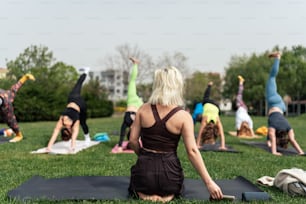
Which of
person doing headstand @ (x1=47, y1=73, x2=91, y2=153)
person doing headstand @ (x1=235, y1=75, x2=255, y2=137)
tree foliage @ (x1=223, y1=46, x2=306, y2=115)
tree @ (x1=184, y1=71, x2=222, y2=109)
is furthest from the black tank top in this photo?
tree @ (x1=184, y1=71, x2=222, y2=109)

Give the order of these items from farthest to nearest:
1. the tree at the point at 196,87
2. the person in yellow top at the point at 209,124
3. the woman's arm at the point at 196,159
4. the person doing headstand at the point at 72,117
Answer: the tree at the point at 196,87
the person in yellow top at the point at 209,124
the person doing headstand at the point at 72,117
the woman's arm at the point at 196,159

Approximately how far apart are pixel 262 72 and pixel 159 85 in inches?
1724

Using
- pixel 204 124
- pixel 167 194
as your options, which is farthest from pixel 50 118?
pixel 167 194

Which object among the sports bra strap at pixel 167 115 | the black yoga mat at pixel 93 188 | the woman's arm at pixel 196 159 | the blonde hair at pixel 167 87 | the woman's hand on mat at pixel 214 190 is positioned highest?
the blonde hair at pixel 167 87

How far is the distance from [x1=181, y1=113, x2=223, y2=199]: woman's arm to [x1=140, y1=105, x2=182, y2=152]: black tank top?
0.15m

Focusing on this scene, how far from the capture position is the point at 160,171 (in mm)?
4082

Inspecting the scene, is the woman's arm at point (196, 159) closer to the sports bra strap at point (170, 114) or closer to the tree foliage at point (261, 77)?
the sports bra strap at point (170, 114)

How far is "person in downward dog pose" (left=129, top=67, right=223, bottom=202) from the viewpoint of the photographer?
4.06m

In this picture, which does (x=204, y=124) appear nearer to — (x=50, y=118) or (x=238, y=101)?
(x=238, y=101)

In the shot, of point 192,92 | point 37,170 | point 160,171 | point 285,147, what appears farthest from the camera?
point 192,92

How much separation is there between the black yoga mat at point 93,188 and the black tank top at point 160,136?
679 millimetres

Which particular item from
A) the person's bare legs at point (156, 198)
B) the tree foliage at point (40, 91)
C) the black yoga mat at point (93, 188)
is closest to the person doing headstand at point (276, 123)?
the black yoga mat at point (93, 188)

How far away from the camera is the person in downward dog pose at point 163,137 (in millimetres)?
4062

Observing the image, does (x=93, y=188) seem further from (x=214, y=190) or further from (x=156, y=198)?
(x=214, y=190)
